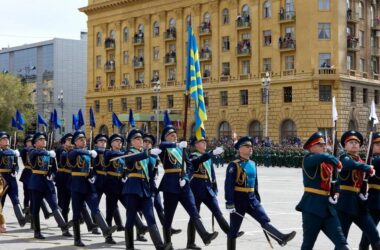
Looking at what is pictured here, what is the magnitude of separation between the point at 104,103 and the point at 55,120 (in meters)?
51.6

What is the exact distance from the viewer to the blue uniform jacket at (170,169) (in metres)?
10.8

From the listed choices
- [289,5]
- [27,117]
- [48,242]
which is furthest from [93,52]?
[48,242]

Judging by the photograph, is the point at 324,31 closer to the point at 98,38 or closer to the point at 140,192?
the point at 98,38

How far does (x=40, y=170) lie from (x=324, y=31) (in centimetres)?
4264

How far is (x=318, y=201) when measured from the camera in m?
8.53

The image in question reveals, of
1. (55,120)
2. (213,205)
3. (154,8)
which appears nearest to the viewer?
(213,205)

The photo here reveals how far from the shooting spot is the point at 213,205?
438 inches

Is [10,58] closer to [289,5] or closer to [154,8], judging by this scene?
[154,8]

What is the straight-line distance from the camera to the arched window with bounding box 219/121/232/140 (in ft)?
192

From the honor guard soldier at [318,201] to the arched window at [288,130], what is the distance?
4528cm

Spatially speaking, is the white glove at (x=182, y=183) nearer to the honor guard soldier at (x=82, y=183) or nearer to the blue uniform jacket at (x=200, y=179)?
the blue uniform jacket at (x=200, y=179)

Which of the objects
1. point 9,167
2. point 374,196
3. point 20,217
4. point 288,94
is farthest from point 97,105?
point 374,196

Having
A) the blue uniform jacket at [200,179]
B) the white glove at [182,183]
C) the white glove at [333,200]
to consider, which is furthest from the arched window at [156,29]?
the white glove at [333,200]

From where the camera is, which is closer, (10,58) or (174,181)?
(174,181)
